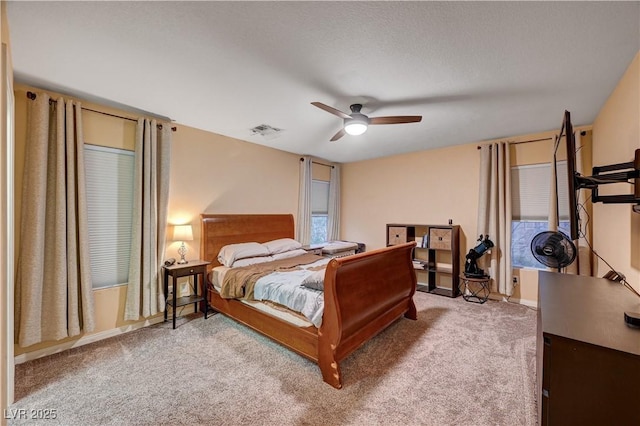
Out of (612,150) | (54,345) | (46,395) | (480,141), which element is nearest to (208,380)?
(46,395)

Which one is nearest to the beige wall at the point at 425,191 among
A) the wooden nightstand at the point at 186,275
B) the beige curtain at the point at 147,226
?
the wooden nightstand at the point at 186,275

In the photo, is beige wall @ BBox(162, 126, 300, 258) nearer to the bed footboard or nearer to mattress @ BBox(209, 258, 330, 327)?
mattress @ BBox(209, 258, 330, 327)

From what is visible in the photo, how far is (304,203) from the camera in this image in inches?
201

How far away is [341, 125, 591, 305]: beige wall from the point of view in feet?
12.8

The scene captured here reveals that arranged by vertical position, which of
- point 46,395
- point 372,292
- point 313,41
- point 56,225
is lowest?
point 46,395

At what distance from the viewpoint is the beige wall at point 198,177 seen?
9.11 ft

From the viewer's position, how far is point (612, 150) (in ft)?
8.21

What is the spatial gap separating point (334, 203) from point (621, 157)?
168 inches

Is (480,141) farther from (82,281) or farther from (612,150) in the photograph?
(82,281)

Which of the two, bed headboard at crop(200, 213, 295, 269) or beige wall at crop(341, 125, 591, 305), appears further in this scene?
beige wall at crop(341, 125, 591, 305)

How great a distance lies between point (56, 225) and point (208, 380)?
2.05 m

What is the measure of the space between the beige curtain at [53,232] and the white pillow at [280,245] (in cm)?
211

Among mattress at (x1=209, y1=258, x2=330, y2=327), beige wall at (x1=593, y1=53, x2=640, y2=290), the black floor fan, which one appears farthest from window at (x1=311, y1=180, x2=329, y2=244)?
beige wall at (x1=593, y1=53, x2=640, y2=290)

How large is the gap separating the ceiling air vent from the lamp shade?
1604mm
